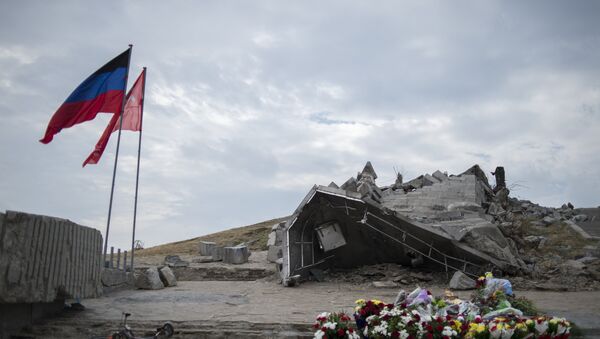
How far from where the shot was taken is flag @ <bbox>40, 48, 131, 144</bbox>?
11.7 m

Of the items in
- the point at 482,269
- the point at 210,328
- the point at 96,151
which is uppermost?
the point at 96,151

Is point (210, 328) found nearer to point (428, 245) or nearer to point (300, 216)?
point (300, 216)

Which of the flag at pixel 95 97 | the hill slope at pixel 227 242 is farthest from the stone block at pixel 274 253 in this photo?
the flag at pixel 95 97

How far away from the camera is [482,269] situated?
42.2 feet

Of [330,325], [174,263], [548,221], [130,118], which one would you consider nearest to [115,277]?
[130,118]

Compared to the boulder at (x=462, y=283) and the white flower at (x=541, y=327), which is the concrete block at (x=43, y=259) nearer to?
the white flower at (x=541, y=327)

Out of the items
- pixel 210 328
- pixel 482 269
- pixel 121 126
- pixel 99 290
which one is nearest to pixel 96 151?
pixel 121 126

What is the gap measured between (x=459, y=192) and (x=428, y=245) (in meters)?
7.56

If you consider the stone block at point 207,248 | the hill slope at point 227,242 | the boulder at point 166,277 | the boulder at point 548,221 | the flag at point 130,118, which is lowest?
the boulder at point 166,277

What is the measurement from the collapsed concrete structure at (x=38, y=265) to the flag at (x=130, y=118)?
412cm

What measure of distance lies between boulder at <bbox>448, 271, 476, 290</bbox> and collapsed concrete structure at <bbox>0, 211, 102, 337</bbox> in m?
8.44

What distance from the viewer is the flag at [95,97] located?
11672mm

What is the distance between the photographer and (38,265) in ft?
24.6

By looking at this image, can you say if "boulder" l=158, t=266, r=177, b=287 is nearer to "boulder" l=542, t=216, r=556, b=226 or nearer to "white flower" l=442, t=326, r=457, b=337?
"white flower" l=442, t=326, r=457, b=337
